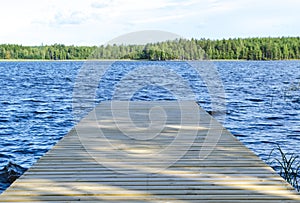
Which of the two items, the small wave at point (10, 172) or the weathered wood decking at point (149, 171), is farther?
the small wave at point (10, 172)

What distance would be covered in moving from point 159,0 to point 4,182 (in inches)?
260

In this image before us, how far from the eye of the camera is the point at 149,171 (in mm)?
3838

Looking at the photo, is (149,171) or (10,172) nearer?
(149,171)

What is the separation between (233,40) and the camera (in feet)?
205

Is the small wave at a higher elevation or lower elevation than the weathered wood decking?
lower

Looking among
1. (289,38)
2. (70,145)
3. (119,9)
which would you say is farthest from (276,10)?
(289,38)

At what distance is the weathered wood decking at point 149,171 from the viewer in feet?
10.4

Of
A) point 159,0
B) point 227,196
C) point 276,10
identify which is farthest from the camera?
point 276,10

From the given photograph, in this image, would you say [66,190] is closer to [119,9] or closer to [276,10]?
[119,9]

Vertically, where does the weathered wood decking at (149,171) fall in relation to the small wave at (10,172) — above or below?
above

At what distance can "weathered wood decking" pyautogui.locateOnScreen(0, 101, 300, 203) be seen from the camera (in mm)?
3160

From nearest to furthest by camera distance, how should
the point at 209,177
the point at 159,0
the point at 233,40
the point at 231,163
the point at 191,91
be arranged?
the point at 209,177
the point at 231,163
the point at 159,0
the point at 191,91
the point at 233,40

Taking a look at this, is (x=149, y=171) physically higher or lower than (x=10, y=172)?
higher

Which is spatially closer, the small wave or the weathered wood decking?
the weathered wood decking
